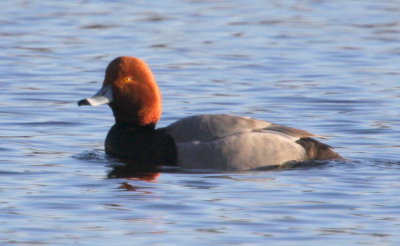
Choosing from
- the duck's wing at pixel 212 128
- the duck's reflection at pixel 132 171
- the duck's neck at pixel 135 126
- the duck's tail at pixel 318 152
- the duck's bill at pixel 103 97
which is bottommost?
the duck's reflection at pixel 132 171

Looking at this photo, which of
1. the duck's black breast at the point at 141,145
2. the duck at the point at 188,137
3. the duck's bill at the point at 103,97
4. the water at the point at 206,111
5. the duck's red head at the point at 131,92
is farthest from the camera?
the duck's red head at the point at 131,92

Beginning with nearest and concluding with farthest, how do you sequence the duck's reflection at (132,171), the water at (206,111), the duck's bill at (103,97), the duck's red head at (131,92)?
the water at (206,111) < the duck's reflection at (132,171) < the duck's bill at (103,97) < the duck's red head at (131,92)

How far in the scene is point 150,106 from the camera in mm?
10156

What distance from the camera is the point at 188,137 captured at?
9609 mm

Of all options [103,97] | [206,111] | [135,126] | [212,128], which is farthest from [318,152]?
[206,111]

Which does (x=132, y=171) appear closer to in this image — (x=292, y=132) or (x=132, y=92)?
(x=132, y=92)

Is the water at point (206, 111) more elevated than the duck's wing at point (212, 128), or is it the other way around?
the duck's wing at point (212, 128)

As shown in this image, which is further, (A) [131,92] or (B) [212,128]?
(A) [131,92]

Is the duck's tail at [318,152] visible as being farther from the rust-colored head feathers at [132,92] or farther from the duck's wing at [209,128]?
the rust-colored head feathers at [132,92]

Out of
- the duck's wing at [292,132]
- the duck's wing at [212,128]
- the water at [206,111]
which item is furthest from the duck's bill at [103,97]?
the duck's wing at [292,132]

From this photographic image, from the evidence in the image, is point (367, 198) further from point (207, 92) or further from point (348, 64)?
point (348, 64)

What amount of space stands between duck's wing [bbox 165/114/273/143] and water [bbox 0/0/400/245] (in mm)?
371

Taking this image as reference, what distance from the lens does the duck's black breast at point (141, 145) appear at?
380 inches

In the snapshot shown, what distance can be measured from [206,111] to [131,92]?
236 centimetres
